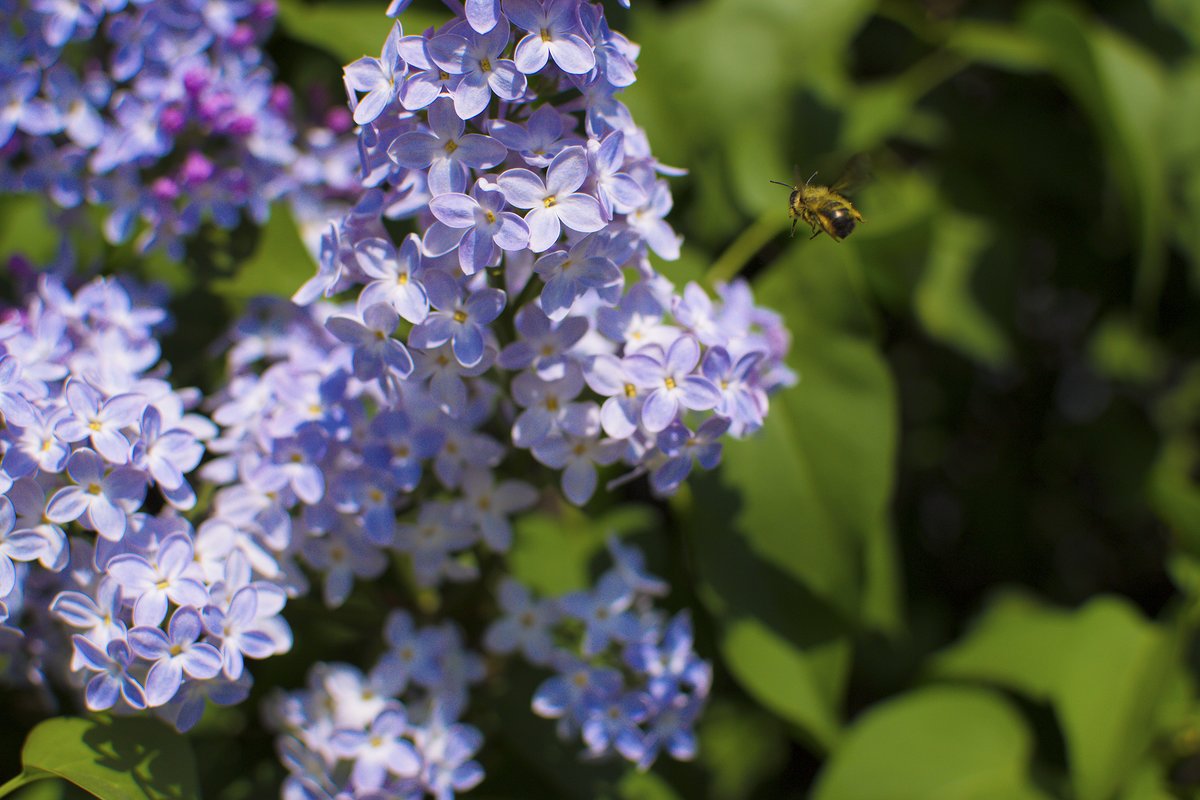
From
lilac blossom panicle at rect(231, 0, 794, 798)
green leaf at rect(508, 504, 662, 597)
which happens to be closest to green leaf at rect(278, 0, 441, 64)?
lilac blossom panicle at rect(231, 0, 794, 798)

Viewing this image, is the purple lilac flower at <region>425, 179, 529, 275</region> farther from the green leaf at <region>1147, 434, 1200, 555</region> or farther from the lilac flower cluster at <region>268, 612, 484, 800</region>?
the green leaf at <region>1147, 434, 1200, 555</region>

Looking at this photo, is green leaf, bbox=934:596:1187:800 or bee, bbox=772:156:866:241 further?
green leaf, bbox=934:596:1187:800

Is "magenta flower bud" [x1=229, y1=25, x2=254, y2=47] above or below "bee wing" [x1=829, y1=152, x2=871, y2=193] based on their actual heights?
below

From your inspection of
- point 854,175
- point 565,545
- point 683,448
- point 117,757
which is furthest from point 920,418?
point 117,757

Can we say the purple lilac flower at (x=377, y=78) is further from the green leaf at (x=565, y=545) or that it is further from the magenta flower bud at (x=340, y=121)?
the green leaf at (x=565, y=545)

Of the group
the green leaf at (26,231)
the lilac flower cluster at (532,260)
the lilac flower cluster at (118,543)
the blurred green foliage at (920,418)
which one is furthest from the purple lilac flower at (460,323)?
the green leaf at (26,231)

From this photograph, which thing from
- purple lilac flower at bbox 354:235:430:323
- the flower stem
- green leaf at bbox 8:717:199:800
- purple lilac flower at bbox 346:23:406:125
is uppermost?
purple lilac flower at bbox 346:23:406:125

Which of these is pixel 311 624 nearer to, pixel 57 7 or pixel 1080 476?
pixel 57 7
